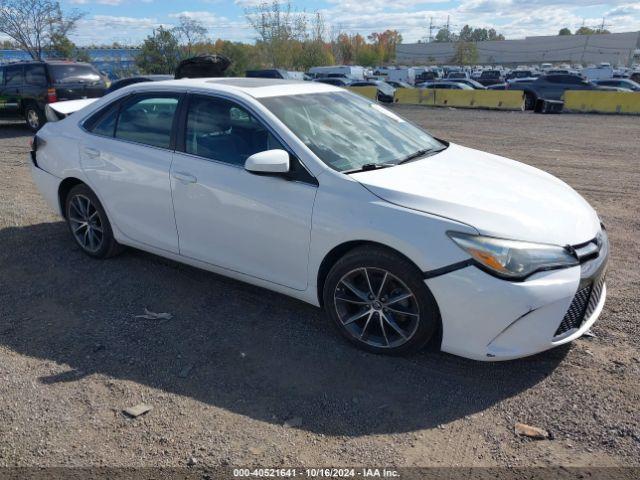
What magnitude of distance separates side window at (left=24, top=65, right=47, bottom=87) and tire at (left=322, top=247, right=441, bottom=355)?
12.5 meters

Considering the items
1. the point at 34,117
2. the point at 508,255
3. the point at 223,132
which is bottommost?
the point at 34,117

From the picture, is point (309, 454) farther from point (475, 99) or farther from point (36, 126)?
point (475, 99)

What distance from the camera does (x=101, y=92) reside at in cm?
1381

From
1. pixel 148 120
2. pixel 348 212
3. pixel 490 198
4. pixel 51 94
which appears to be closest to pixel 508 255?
pixel 490 198

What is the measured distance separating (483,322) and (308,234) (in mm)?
1197

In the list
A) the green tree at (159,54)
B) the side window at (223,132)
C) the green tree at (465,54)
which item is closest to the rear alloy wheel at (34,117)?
the side window at (223,132)

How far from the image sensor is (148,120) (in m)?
4.41

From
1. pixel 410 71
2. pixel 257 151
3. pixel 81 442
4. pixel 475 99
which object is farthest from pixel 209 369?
pixel 410 71

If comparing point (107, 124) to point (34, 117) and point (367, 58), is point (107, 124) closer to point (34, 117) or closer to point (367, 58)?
point (34, 117)

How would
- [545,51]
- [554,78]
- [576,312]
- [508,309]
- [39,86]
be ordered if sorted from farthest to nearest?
[545,51] → [554,78] → [39,86] → [576,312] → [508,309]

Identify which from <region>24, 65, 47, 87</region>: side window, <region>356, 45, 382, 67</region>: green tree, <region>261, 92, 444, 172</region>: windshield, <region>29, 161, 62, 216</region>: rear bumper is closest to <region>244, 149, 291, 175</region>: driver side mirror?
<region>261, 92, 444, 172</region>: windshield

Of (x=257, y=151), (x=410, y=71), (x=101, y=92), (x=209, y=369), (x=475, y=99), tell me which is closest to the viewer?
(x=209, y=369)

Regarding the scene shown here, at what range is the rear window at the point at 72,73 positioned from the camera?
13123 millimetres

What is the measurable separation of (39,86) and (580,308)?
542 inches
